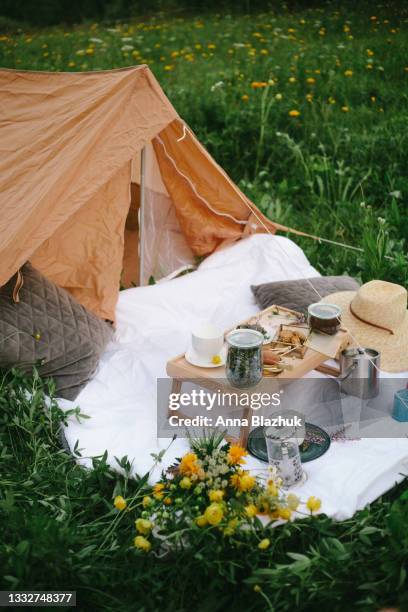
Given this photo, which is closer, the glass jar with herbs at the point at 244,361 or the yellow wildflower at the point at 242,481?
the yellow wildflower at the point at 242,481

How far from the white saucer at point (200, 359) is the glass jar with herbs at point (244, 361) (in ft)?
0.29

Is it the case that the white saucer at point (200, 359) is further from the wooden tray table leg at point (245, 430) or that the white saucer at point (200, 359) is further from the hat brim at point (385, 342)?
the hat brim at point (385, 342)

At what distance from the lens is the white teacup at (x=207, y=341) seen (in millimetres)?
2668

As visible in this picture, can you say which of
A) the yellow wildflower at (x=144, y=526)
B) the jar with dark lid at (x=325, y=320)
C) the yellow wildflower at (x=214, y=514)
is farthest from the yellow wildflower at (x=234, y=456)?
the jar with dark lid at (x=325, y=320)

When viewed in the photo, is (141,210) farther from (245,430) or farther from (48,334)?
(245,430)

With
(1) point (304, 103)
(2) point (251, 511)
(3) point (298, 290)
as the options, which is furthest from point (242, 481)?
(1) point (304, 103)

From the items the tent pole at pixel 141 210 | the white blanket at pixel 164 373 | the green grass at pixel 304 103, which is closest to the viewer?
the white blanket at pixel 164 373

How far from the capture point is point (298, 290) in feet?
11.8

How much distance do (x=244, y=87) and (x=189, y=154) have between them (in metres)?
2.51

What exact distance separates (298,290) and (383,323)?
630 mm

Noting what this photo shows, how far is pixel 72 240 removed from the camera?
3688mm

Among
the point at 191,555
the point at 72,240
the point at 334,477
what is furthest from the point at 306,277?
the point at 191,555

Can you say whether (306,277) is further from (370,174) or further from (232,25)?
(232,25)

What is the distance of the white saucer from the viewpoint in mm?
2670
